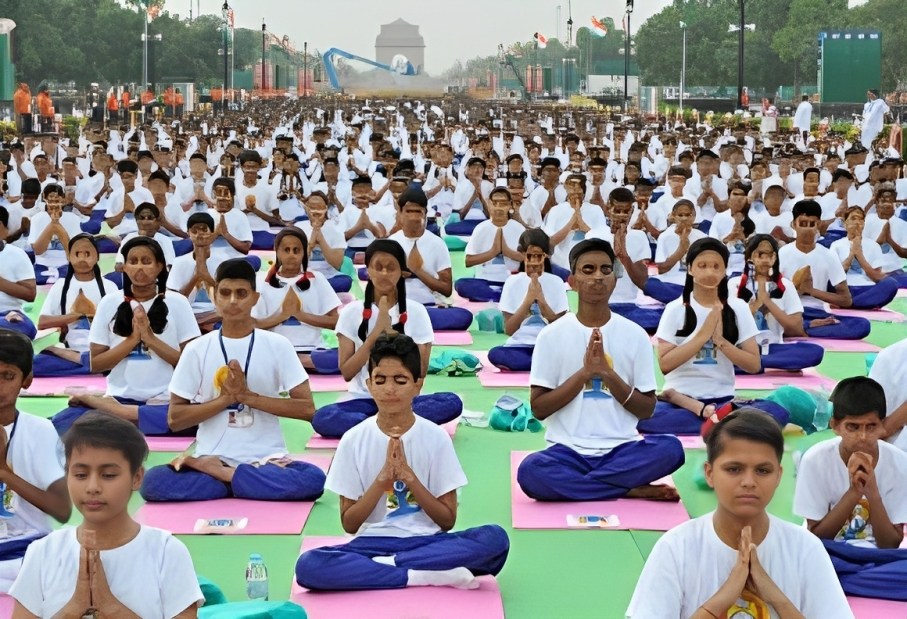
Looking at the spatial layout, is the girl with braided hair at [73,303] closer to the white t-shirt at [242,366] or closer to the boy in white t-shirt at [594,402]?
the white t-shirt at [242,366]

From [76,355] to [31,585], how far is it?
6648 mm

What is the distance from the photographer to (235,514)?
796 cm

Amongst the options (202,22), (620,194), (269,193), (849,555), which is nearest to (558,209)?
(620,194)

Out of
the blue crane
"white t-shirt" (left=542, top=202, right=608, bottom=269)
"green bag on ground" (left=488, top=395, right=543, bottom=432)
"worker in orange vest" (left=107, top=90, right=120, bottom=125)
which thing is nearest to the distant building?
the blue crane

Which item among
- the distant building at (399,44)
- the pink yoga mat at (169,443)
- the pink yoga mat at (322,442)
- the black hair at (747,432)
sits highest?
the distant building at (399,44)

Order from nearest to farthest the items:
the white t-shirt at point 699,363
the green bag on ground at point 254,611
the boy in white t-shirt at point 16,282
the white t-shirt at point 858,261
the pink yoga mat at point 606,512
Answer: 1. the green bag on ground at point 254,611
2. the pink yoga mat at point 606,512
3. the white t-shirt at point 699,363
4. the boy in white t-shirt at point 16,282
5. the white t-shirt at point 858,261

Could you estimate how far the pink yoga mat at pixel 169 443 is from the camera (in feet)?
30.8

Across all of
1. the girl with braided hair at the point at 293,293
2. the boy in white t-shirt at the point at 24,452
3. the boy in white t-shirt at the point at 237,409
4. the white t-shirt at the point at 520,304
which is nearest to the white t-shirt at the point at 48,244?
the girl with braided hair at the point at 293,293

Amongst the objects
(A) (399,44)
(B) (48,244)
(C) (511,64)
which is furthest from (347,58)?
(B) (48,244)

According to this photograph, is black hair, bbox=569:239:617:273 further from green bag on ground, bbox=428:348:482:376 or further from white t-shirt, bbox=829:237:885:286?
white t-shirt, bbox=829:237:885:286

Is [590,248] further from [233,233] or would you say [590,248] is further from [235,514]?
[233,233]

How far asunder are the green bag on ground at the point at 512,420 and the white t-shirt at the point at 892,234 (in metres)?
6.75

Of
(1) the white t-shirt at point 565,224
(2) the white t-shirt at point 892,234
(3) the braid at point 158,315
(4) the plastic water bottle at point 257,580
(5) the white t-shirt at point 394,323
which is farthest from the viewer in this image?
(2) the white t-shirt at point 892,234

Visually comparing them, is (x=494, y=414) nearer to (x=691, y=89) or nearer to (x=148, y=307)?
(x=148, y=307)
